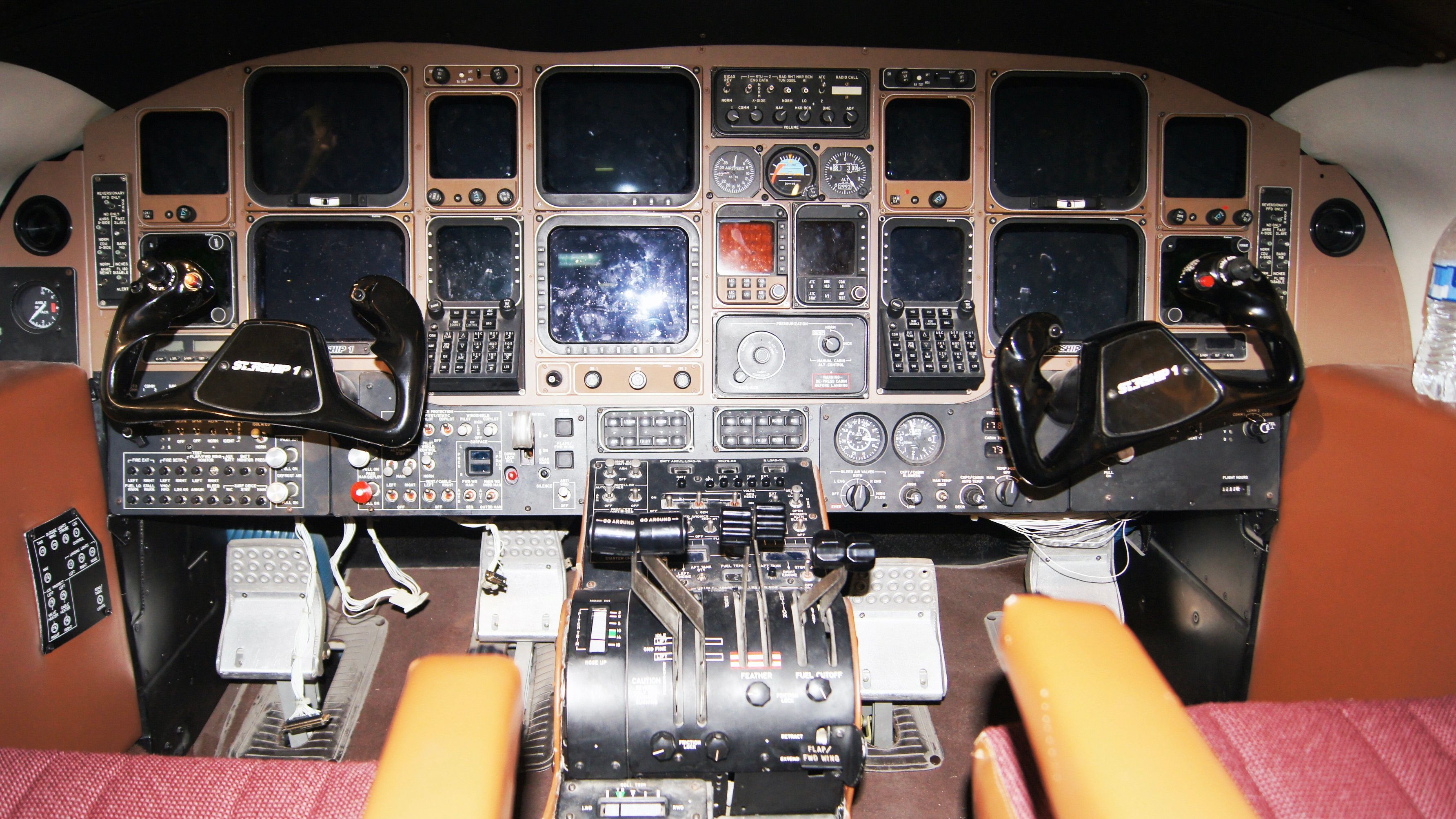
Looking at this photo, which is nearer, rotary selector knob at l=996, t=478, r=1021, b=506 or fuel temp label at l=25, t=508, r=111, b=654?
fuel temp label at l=25, t=508, r=111, b=654

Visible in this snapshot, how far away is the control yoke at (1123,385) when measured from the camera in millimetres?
2047

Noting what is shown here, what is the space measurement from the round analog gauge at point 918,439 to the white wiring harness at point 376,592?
1.84 metres

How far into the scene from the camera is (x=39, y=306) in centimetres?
243

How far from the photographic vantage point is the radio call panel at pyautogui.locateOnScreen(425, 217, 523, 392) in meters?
2.39

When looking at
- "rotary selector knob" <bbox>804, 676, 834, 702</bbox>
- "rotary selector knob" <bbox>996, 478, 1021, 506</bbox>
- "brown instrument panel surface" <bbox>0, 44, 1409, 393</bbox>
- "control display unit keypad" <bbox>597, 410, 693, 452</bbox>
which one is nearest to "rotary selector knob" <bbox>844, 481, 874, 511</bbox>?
"brown instrument panel surface" <bbox>0, 44, 1409, 393</bbox>

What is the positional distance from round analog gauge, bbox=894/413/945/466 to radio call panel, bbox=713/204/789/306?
562mm

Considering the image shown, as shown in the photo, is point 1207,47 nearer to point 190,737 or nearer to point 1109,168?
point 1109,168

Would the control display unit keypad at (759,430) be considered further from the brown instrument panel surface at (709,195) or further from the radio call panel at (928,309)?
the radio call panel at (928,309)

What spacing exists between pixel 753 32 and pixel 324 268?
5.10ft

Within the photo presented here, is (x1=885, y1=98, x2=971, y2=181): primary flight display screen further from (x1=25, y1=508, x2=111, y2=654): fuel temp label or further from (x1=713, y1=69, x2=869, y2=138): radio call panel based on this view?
(x1=25, y1=508, x2=111, y2=654): fuel temp label

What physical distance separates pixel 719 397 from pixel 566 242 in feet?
2.30

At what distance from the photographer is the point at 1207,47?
7.66 feet

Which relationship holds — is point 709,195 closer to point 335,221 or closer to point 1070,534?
point 335,221

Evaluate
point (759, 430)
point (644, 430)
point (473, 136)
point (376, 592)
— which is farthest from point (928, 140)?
point (376, 592)
